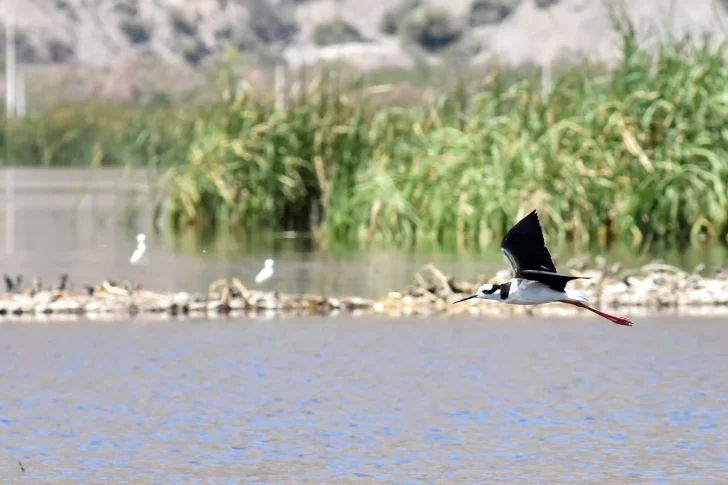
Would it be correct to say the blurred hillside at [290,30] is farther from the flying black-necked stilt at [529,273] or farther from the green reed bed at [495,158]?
the flying black-necked stilt at [529,273]

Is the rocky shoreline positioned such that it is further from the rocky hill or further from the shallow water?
the rocky hill

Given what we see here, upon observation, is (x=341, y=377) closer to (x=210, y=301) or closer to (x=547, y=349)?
(x=547, y=349)

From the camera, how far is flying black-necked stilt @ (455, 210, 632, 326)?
38.6ft

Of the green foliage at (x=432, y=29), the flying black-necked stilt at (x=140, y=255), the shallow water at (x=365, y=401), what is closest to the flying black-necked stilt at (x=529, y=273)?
the shallow water at (x=365, y=401)

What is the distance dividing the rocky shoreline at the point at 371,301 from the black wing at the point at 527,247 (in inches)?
212

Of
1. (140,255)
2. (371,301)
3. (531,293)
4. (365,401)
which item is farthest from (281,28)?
(531,293)

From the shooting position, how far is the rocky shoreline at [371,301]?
1738 cm

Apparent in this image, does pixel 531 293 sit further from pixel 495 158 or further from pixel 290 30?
pixel 290 30

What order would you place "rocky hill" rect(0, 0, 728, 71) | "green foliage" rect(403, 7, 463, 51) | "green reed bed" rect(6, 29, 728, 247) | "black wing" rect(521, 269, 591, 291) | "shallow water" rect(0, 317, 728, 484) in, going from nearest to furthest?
"shallow water" rect(0, 317, 728, 484) < "black wing" rect(521, 269, 591, 291) < "green reed bed" rect(6, 29, 728, 247) < "rocky hill" rect(0, 0, 728, 71) < "green foliage" rect(403, 7, 463, 51)

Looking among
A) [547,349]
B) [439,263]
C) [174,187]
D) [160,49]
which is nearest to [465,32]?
[160,49]

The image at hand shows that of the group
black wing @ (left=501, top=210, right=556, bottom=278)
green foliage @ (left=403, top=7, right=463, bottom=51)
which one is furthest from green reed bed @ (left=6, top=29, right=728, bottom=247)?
green foliage @ (left=403, top=7, right=463, bottom=51)

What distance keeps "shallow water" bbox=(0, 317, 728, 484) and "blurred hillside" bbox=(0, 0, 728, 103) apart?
215 feet

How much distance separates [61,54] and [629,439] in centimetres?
7840

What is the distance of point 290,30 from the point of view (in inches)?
3533
